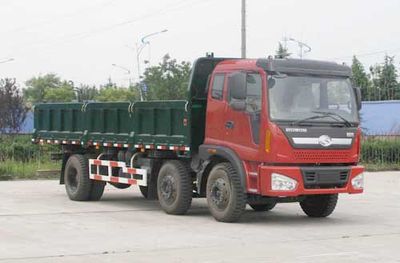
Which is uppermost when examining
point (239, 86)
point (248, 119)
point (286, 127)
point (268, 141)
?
point (239, 86)

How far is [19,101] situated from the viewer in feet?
134

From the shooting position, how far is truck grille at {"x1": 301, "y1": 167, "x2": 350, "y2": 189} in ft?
40.4

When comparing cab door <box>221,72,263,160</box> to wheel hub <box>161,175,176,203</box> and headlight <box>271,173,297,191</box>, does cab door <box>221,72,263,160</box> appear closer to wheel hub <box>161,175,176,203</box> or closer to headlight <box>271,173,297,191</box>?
headlight <box>271,173,297,191</box>

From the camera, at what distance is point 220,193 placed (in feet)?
42.3

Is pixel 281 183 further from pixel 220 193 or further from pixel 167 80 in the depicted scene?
pixel 167 80

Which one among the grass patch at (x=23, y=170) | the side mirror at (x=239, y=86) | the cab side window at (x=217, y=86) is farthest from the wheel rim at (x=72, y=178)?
the side mirror at (x=239, y=86)

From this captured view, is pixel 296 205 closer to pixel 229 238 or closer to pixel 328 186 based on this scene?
pixel 328 186

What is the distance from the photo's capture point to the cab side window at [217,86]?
13031mm

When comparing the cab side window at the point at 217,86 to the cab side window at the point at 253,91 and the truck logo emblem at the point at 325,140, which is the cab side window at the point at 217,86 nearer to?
the cab side window at the point at 253,91

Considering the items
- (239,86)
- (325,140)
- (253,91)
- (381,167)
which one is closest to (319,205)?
(325,140)

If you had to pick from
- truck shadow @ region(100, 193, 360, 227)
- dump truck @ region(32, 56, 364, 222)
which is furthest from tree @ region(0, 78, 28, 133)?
dump truck @ region(32, 56, 364, 222)

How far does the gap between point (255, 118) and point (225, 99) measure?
0.81 metres

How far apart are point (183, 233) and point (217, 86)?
293cm

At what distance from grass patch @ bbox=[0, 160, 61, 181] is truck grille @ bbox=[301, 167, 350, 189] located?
12264 millimetres
